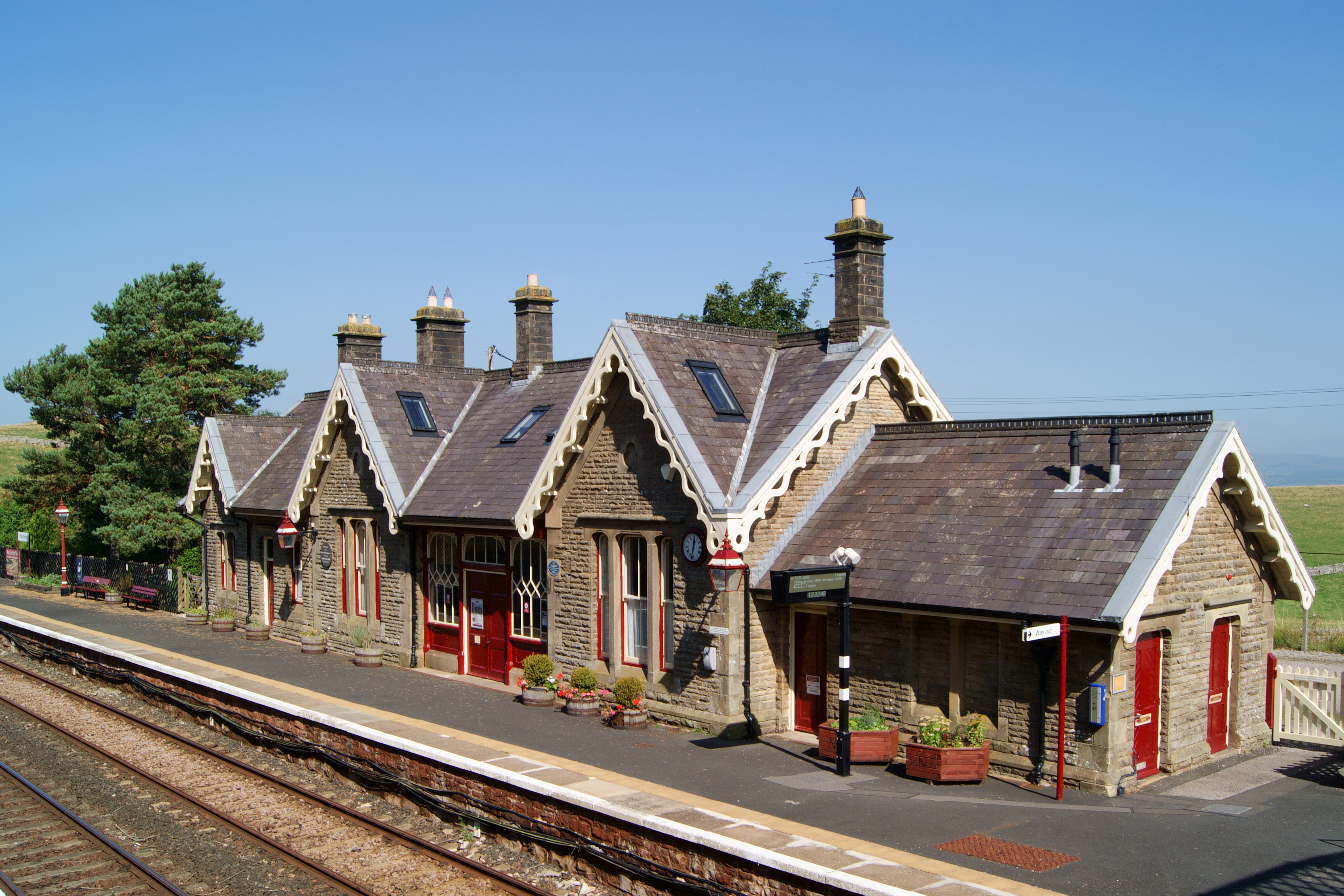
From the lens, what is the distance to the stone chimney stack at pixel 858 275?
1839 cm

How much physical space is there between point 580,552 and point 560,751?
447cm

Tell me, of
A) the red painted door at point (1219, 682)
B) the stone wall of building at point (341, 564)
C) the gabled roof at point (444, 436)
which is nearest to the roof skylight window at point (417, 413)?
the gabled roof at point (444, 436)

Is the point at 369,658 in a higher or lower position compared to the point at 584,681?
lower

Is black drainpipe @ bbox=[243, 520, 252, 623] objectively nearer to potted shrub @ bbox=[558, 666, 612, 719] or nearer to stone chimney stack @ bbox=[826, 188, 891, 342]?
potted shrub @ bbox=[558, 666, 612, 719]

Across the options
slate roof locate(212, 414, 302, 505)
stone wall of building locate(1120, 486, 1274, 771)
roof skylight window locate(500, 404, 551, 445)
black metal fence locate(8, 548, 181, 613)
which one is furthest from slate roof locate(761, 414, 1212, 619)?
black metal fence locate(8, 548, 181, 613)

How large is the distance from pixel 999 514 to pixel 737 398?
5089 mm

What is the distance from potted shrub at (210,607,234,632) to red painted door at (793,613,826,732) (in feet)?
62.0

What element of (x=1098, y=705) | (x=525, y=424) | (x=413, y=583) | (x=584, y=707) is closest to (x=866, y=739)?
(x=1098, y=705)

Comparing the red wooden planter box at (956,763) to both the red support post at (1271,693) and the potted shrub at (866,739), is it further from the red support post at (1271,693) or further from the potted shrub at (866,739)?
the red support post at (1271,693)

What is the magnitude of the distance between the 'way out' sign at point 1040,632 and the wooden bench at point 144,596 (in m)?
30.4

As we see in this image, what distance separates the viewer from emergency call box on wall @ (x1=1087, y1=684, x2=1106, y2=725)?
1263cm

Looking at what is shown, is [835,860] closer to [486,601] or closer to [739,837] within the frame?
[739,837]

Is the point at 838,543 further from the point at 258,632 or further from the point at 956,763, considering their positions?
the point at 258,632

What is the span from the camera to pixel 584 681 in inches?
713
